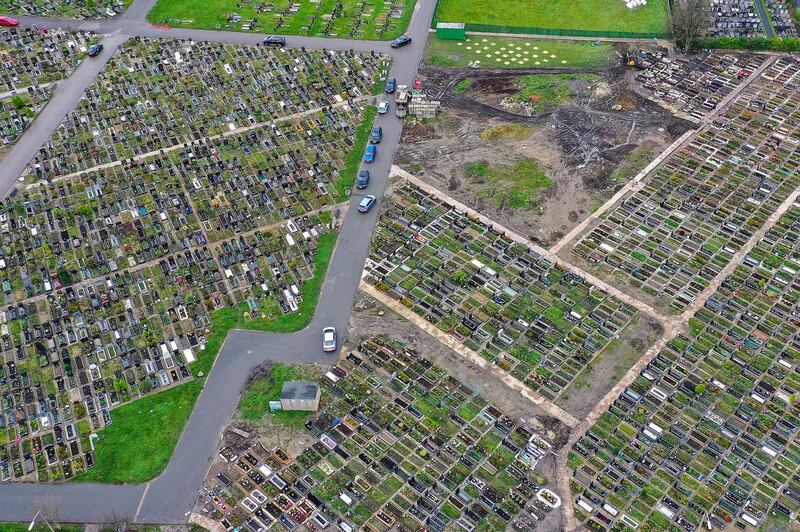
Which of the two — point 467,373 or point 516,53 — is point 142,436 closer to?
point 467,373

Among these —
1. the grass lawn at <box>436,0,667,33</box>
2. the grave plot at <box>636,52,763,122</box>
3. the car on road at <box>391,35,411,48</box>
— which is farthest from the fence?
the car on road at <box>391,35,411,48</box>

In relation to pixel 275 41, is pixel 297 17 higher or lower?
higher

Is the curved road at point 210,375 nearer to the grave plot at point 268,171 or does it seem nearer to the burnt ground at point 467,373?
the burnt ground at point 467,373

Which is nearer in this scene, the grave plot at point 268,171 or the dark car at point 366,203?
the dark car at point 366,203

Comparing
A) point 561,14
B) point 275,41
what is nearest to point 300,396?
point 275,41

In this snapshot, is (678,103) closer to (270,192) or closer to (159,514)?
(270,192)

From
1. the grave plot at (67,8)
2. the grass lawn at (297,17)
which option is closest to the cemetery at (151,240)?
the grass lawn at (297,17)

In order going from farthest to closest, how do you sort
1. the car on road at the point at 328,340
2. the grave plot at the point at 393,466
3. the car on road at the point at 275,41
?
the car on road at the point at 275,41, the car on road at the point at 328,340, the grave plot at the point at 393,466

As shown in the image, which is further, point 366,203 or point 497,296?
point 366,203
